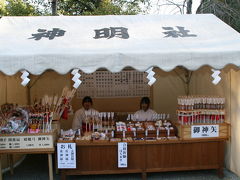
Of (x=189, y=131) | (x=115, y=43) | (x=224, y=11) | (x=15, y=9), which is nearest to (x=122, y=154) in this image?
(x=189, y=131)

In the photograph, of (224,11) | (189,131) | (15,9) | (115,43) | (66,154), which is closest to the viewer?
(115,43)

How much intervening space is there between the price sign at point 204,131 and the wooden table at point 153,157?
0.29 ft

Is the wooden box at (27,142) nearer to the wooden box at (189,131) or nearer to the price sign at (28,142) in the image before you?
the price sign at (28,142)

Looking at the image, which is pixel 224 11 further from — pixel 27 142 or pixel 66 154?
pixel 27 142

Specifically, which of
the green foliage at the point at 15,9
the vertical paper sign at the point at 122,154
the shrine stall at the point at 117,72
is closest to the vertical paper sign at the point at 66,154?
the shrine stall at the point at 117,72

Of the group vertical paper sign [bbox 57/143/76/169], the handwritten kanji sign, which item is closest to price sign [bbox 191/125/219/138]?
vertical paper sign [bbox 57/143/76/169]

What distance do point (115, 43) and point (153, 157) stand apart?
188 centimetres

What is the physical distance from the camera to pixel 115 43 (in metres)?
4.18

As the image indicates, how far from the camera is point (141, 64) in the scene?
3715 mm

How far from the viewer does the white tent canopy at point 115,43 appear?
12.0 feet

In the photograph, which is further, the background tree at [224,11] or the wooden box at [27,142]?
the background tree at [224,11]

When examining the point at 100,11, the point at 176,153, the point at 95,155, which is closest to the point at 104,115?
the point at 95,155

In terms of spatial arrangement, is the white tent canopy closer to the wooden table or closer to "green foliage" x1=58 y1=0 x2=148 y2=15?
the wooden table

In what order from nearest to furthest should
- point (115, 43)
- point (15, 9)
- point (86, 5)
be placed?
point (115, 43) < point (15, 9) < point (86, 5)
